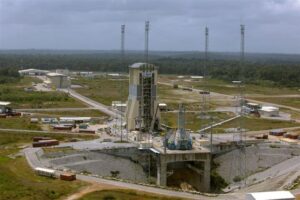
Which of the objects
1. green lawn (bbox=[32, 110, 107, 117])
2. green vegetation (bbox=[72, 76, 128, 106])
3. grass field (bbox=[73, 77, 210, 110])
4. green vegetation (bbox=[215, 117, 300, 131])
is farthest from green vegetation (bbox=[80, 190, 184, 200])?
green vegetation (bbox=[72, 76, 128, 106])

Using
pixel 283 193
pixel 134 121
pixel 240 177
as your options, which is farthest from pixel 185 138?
Answer: pixel 283 193

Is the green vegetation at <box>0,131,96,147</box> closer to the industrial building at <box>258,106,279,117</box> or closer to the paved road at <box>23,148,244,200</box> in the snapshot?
the paved road at <box>23,148,244,200</box>

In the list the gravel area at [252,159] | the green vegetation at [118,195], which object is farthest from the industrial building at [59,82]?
the green vegetation at [118,195]

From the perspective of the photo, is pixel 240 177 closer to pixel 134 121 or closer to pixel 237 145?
pixel 237 145

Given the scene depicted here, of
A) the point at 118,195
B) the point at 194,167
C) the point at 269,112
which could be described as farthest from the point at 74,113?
the point at 118,195

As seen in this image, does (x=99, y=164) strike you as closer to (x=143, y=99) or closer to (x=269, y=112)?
(x=143, y=99)

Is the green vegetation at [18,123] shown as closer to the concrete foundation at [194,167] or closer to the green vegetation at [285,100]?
the concrete foundation at [194,167]
